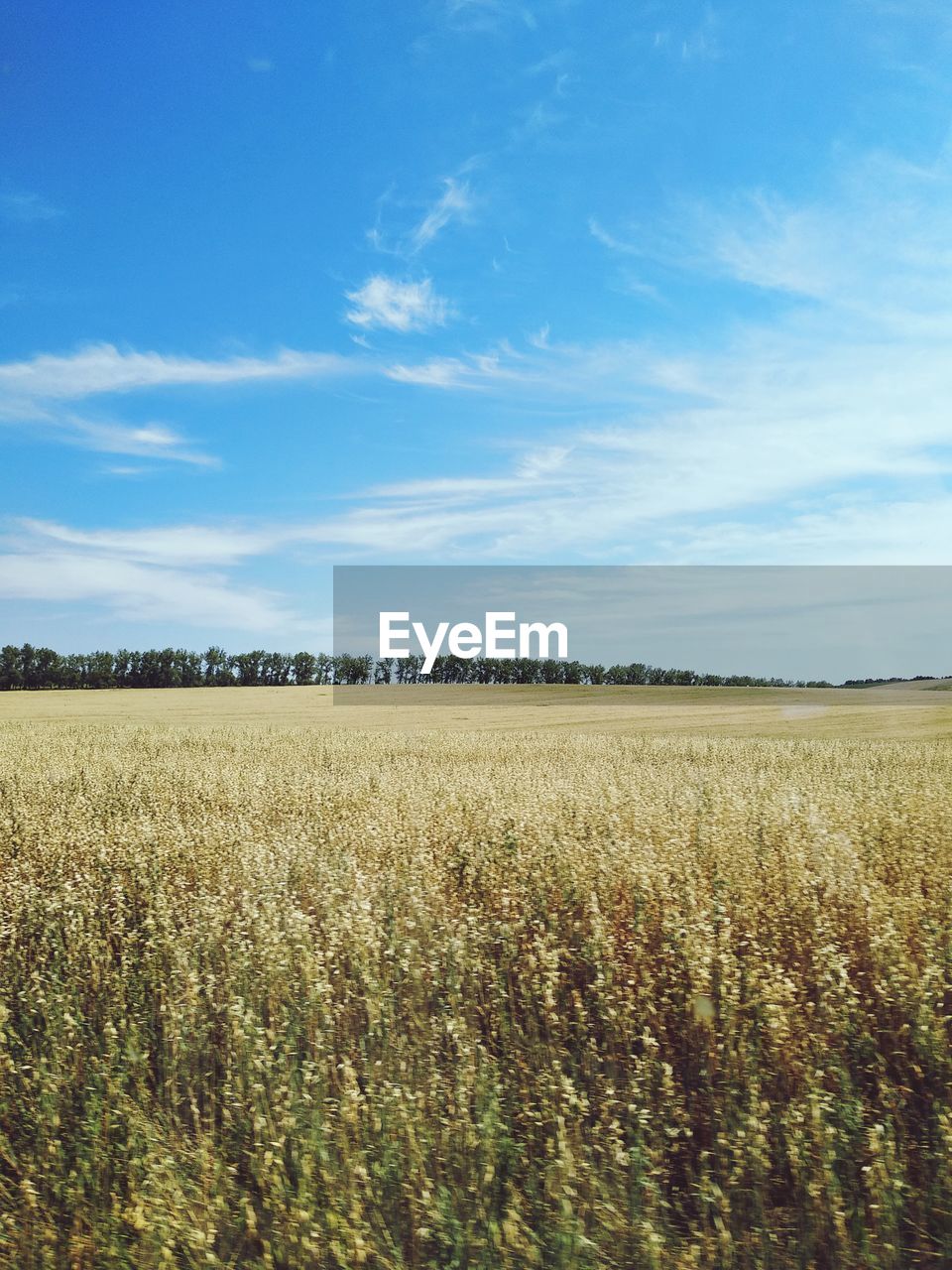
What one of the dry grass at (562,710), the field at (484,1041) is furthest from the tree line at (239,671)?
the field at (484,1041)

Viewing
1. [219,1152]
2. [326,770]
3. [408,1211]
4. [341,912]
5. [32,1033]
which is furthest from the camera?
[326,770]

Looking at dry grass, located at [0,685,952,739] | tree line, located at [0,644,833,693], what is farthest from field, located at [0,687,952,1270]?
tree line, located at [0,644,833,693]

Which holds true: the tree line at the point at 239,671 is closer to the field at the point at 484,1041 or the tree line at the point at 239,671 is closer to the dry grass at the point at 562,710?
the dry grass at the point at 562,710

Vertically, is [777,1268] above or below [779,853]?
below

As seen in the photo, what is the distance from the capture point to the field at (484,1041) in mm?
2578

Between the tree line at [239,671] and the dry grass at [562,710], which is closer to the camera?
the dry grass at [562,710]

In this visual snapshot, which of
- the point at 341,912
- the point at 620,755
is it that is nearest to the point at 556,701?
the point at 620,755

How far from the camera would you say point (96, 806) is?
841 centimetres

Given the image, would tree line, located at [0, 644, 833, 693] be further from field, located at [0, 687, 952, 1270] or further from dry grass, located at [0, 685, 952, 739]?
field, located at [0, 687, 952, 1270]

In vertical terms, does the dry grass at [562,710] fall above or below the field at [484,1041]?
below

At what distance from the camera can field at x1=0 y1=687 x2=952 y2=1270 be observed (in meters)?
2.58

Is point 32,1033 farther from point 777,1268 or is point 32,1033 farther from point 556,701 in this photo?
point 556,701

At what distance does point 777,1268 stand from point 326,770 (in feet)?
31.2

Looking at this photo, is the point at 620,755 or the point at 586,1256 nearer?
the point at 586,1256
